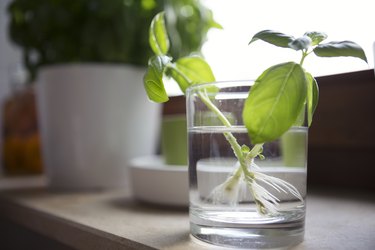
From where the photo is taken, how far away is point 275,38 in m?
0.30

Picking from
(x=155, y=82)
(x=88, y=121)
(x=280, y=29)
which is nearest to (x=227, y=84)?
(x=155, y=82)

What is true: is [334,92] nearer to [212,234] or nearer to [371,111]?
[371,111]

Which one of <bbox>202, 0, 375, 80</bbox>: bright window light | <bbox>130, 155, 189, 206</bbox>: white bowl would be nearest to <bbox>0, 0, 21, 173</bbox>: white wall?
<bbox>202, 0, 375, 80</bbox>: bright window light

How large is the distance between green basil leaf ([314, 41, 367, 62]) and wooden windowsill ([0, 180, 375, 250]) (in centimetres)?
17

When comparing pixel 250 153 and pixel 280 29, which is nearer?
pixel 250 153

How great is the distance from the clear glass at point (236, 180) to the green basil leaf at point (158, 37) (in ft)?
0.25

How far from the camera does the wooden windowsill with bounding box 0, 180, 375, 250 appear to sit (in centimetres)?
37

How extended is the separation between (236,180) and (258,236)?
0.05 metres

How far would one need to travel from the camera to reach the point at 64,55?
77 cm

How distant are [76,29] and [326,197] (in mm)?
557

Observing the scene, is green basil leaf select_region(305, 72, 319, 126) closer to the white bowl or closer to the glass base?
the glass base

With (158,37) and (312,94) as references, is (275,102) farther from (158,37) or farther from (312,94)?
(158,37)

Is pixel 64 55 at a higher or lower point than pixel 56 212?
higher

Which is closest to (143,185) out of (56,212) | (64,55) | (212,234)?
(56,212)
